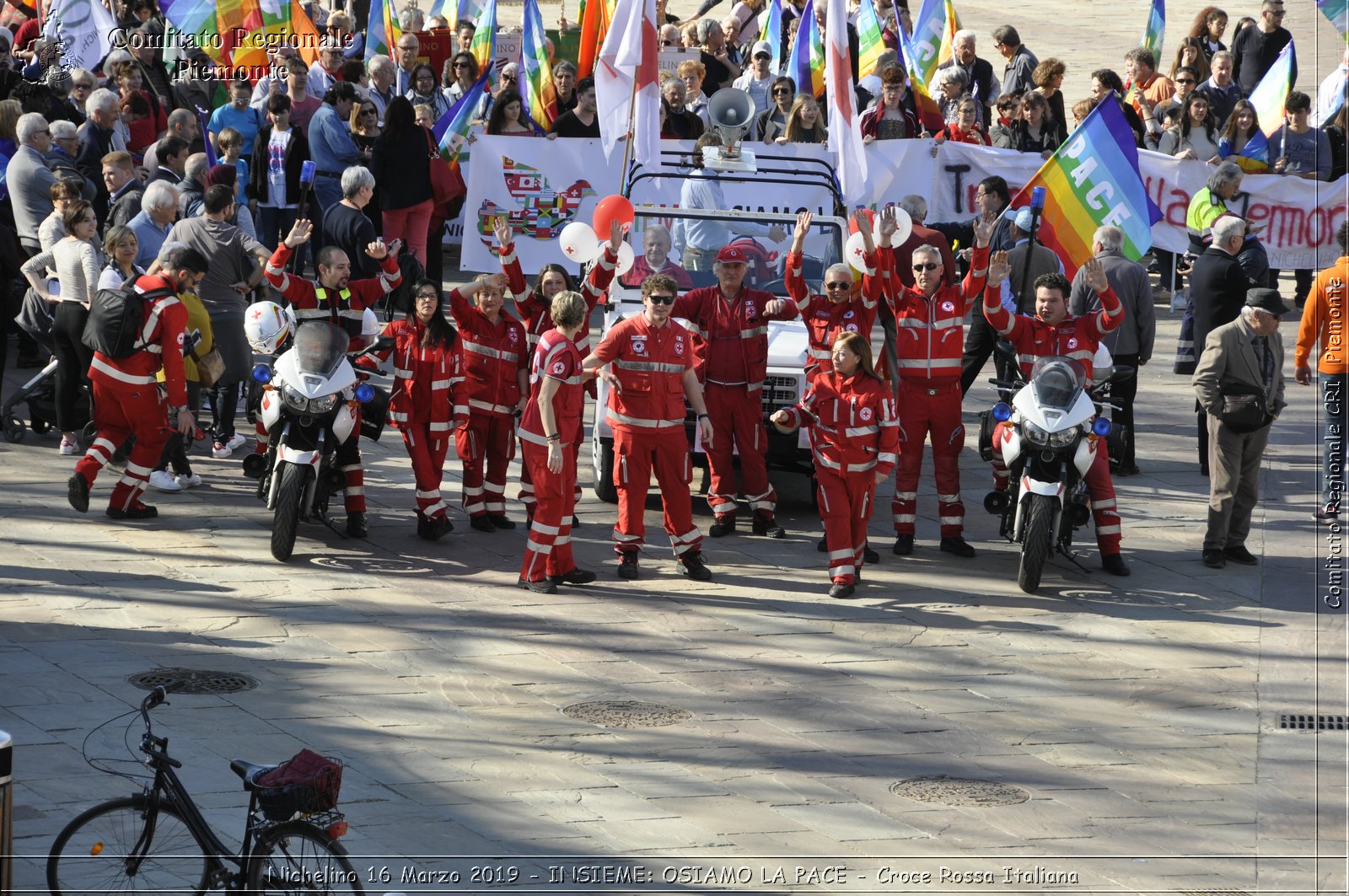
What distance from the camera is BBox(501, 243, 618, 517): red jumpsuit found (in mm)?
11953

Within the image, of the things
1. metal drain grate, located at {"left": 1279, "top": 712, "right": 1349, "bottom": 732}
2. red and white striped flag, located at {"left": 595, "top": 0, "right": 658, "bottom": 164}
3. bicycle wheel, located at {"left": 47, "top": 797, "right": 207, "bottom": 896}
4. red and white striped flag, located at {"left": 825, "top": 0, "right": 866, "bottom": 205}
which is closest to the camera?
bicycle wheel, located at {"left": 47, "top": 797, "right": 207, "bottom": 896}

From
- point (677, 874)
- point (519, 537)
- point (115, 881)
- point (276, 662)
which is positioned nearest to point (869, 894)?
point (677, 874)

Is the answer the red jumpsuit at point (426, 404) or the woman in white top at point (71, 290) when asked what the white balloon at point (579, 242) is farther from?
the woman in white top at point (71, 290)

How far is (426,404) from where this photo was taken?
12047 mm

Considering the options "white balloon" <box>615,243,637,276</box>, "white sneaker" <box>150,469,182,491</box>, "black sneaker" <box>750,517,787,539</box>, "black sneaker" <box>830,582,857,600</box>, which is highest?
"white balloon" <box>615,243,637,276</box>

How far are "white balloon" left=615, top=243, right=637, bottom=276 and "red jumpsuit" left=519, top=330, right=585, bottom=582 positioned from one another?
112 cm

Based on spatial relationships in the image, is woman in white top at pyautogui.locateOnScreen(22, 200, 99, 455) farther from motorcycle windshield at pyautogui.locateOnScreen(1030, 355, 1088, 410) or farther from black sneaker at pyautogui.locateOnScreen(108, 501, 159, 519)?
motorcycle windshield at pyautogui.locateOnScreen(1030, 355, 1088, 410)

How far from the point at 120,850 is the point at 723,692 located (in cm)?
376

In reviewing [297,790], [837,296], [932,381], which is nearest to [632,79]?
[837,296]

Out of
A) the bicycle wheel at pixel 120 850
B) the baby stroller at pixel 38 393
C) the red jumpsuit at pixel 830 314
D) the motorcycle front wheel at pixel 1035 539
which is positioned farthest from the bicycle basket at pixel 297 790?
the baby stroller at pixel 38 393

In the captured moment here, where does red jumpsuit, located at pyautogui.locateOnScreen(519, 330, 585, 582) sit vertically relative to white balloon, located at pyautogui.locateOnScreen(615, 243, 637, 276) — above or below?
below

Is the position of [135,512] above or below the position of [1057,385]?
below

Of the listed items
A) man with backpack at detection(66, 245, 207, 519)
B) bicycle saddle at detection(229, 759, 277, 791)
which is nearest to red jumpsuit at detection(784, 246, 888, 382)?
man with backpack at detection(66, 245, 207, 519)

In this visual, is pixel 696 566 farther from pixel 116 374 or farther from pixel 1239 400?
pixel 116 374
